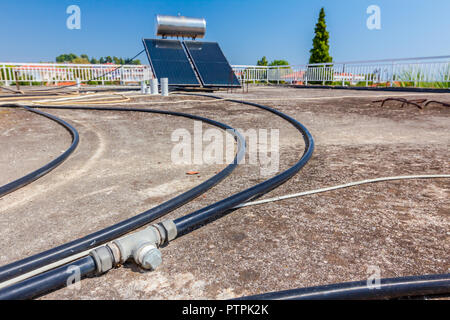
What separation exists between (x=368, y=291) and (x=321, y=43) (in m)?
32.2

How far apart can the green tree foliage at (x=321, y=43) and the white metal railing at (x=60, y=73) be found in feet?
65.7

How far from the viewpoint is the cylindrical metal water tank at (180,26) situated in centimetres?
1109

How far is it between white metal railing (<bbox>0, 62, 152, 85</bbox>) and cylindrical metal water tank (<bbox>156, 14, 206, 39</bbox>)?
394cm

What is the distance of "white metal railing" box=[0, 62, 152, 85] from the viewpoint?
46.5ft

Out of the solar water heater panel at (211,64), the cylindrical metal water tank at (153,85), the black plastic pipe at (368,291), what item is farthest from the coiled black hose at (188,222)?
the solar water heater panel at (211,64)

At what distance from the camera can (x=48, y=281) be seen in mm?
1146

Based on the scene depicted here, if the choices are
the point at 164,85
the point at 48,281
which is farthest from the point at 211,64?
the point at 48,281

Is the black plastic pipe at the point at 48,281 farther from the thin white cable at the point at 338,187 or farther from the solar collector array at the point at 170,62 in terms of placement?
the solar collector array at the point at 170,62

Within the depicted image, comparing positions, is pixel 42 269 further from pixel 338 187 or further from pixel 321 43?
pixel 321 43

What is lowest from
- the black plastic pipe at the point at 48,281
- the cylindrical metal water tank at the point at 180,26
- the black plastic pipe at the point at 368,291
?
the black plastic pipe at the point at 368,291

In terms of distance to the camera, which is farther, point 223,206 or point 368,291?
point 223,206

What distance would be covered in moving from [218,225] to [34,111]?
5228 millimetres

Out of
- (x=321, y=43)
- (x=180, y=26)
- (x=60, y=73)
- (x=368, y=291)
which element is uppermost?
(x=321, y=43)
